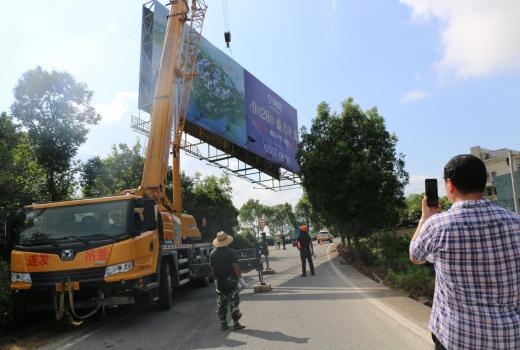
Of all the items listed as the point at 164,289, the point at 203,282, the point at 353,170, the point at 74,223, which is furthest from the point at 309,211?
the point at 74,223

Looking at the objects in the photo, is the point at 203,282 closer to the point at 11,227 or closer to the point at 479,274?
the point at 11,227

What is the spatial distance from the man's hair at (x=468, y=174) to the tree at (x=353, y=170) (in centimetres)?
1486

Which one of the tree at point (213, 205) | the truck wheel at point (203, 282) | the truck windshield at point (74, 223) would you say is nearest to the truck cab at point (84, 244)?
the truck windshield at point (74, 223)

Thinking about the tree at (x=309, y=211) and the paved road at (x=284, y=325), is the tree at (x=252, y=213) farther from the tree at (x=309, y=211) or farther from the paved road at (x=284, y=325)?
the paved road at (x=284, y=325)

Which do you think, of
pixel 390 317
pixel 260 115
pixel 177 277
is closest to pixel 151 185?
pixel 177 277

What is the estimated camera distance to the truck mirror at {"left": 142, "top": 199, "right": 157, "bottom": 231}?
8.44 meters

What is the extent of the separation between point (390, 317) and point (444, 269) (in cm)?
573

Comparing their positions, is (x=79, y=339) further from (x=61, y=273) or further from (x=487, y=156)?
(x=487, y=156)

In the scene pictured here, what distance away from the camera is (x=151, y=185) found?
12.1m

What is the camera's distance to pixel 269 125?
29703mm

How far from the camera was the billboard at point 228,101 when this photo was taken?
20781 millimetres

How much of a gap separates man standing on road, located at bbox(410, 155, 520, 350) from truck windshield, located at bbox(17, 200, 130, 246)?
6.58 metres

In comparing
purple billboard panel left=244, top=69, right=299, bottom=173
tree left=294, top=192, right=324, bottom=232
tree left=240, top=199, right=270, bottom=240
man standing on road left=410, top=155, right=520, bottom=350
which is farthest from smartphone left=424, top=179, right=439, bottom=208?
tree left=240, top=199, right=270, bottom=240

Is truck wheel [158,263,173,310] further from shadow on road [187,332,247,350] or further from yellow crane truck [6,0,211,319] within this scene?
shadow on road [187,332,247,350]
